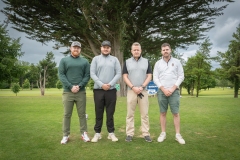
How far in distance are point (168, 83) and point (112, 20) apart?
10.8 metres

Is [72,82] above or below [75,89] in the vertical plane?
above

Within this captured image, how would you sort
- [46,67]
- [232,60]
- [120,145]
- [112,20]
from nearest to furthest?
[120,145] < [112,20] < [232,60] < [46,67]

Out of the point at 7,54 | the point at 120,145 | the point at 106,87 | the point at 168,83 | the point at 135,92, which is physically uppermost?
the point at 7,54

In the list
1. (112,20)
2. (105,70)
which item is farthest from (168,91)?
(112,20)

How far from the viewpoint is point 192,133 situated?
5.25 meters

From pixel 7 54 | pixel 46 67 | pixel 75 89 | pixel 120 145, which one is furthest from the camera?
pixel 46 67

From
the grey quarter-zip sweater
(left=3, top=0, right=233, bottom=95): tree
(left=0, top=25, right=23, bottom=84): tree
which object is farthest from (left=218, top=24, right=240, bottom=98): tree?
the grey quarter-zip sweater

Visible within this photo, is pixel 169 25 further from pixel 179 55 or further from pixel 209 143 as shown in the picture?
pixel 179 55

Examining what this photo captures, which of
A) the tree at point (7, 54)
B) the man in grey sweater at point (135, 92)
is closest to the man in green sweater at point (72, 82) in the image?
the man in grey sweater at point (135, 92)

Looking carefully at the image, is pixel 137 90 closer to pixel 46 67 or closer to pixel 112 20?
pixel 112 20

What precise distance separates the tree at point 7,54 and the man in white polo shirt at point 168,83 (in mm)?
15579

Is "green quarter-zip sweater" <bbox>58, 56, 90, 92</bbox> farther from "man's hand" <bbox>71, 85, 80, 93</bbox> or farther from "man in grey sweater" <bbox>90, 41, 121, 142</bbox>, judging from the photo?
"man in grey sweater" <bbox>90, 41, 121, 142</bbox>

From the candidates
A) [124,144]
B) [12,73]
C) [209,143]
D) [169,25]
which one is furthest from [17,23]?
[209,143]

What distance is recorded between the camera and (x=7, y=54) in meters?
18.2
